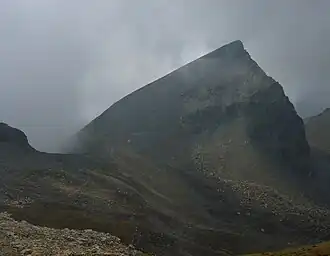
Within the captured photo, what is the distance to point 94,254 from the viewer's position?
321 feet

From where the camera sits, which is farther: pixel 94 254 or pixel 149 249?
pixel 149 249

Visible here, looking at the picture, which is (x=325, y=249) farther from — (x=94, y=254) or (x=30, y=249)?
(x=30, y=249)

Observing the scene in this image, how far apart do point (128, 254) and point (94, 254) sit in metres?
10.2

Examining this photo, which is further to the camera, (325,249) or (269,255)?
(325,249)

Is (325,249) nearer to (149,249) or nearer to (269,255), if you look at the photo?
(269,255)

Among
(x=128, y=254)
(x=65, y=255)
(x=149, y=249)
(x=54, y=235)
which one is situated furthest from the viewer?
(x=149, y=249)

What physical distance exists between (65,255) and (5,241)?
19916 mm

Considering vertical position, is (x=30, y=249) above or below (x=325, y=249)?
below

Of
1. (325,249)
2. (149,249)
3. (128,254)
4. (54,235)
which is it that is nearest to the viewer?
(128,254)

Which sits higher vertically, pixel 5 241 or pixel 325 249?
pixel 325 249

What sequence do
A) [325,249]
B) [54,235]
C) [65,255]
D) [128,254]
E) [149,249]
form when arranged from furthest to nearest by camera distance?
1. [149,249]
2. [54,235]
3. [325,249]
4. [128,254]
5. [65,255]

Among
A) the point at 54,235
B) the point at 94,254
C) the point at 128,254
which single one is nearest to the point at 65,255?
the point at 94,254

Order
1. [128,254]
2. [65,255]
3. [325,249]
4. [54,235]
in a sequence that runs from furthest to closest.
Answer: [54,235] → [325,249] → [128,254] → [65,255]

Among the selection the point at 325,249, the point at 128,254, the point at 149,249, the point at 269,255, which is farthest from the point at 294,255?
the point at 149,249
